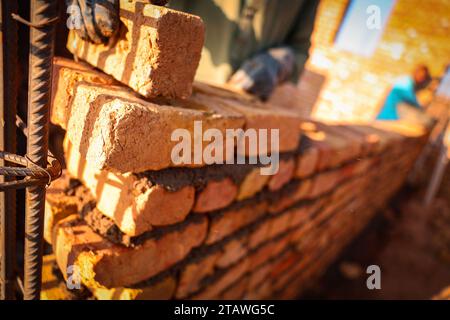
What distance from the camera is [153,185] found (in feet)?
2.35

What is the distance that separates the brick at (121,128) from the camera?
57 cm

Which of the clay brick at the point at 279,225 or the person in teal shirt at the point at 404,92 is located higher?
the person in teal shirt at the point at 404,92

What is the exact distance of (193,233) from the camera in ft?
3.04

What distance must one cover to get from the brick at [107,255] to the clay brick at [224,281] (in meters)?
0.34

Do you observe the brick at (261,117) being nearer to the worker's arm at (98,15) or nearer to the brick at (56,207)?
the worker's arm at (98,15)

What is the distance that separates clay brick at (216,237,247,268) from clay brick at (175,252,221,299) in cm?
4

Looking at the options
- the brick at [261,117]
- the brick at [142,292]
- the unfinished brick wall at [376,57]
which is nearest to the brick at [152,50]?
the brick at [261,117]

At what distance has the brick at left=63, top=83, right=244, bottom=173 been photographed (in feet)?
1.86

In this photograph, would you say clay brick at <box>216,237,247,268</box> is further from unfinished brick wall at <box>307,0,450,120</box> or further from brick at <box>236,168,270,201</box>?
unfinished brick wall at <box>307,0,450,120</box>

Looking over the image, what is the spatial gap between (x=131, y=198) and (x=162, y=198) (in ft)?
0.26

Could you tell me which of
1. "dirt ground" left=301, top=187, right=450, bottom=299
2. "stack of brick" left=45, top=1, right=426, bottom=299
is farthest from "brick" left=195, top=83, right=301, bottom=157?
"dirt ground" left=301, top=187, right=450, bottom=299

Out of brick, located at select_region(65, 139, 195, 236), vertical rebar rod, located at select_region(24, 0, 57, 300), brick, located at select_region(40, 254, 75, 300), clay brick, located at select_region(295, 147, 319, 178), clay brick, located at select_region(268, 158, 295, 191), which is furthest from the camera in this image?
clay brick, located at select_region(295, 147, 319, 178)

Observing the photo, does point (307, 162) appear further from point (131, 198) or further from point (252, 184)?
point (131, 198)
